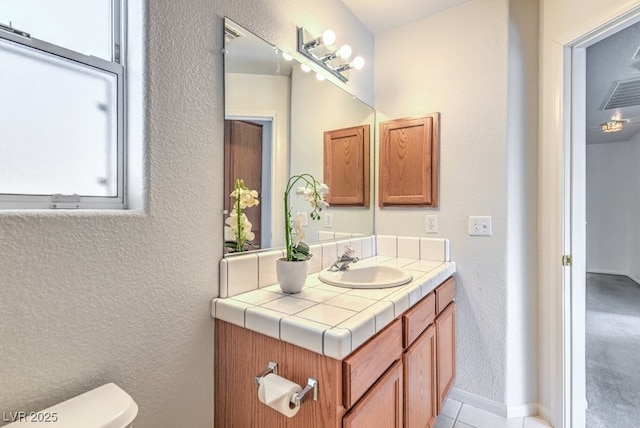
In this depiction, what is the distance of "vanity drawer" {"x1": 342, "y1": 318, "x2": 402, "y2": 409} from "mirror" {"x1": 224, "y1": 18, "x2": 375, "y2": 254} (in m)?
0.60

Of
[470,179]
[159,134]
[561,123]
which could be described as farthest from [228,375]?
[561,123]

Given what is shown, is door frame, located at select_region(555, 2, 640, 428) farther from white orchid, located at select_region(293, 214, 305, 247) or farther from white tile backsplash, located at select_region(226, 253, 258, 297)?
white tile backsplash, located at select_region(226, 253, 258, 297)

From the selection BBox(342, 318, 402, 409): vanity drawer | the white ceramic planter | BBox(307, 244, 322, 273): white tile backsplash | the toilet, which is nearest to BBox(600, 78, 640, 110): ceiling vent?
BBox(307, 244, 322, 273): white tile backsplash

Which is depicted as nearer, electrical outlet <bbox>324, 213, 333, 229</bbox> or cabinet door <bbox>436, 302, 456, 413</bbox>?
cabinet door <bbox>436, 302, 456, 413</bbox>

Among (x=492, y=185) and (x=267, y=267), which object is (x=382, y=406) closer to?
(x=267, y=267)

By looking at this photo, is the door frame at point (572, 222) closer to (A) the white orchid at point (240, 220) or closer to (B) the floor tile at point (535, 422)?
(B) the floor tile at point (535, 422)

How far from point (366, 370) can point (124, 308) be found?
0.73 metres

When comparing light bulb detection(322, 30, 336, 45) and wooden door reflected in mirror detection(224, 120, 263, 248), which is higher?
light bulb detection(322, 30, 336, 45)

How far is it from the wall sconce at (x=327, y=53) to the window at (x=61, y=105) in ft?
2.66

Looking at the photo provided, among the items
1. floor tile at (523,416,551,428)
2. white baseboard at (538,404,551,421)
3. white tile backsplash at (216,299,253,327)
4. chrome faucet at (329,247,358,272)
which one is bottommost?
floor tile at (523,416,551,428)

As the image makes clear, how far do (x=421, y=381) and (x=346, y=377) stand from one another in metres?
0.67

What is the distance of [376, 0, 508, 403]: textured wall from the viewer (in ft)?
5.60

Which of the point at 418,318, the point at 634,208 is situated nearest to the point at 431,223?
the point at 418,318

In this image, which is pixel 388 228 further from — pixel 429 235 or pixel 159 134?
pixel 159 134
